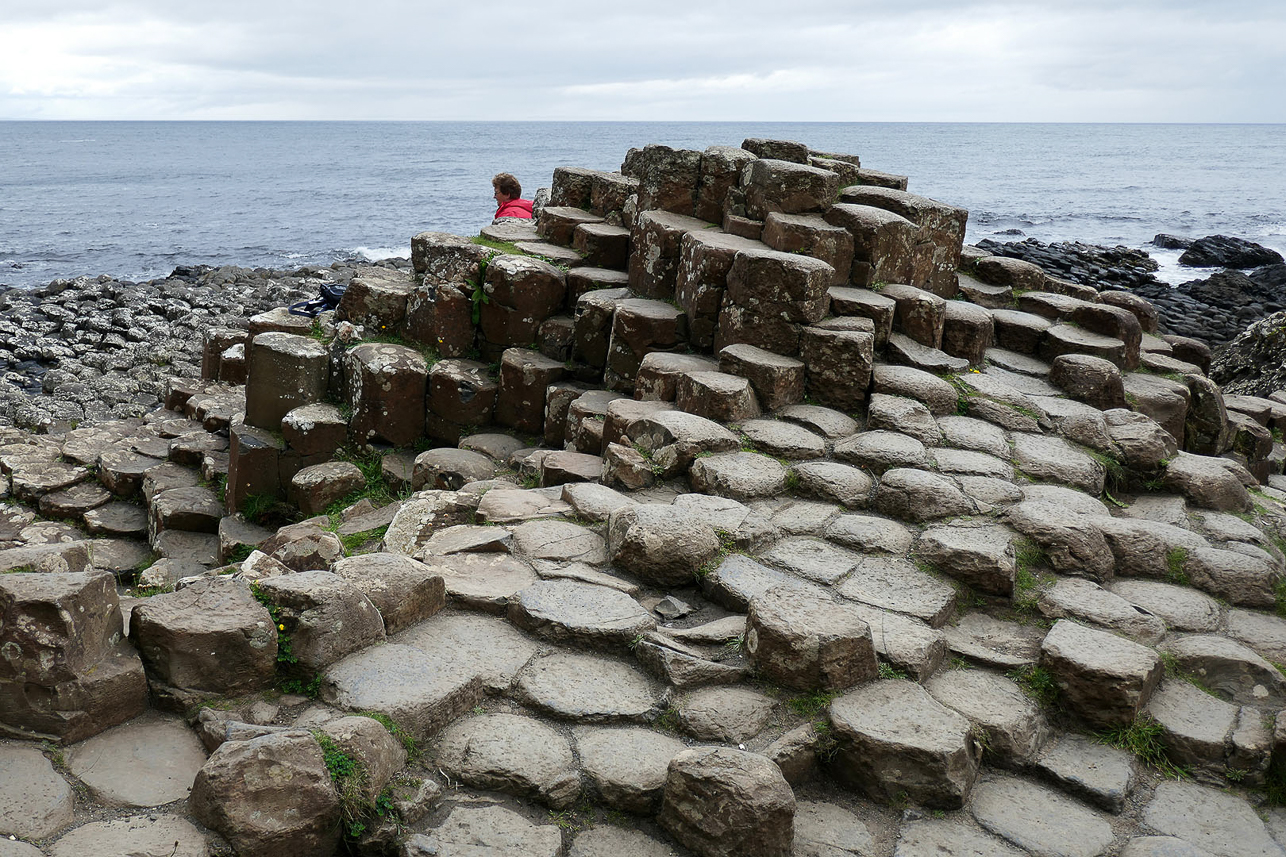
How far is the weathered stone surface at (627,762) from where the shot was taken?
11.3 feet

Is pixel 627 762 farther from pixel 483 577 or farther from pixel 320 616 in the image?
pixel 483 577

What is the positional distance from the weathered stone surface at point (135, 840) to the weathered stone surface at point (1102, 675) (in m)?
3.38

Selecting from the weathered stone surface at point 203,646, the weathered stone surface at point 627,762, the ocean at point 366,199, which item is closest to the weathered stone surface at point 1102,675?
the weathered stone surface at point 627,762

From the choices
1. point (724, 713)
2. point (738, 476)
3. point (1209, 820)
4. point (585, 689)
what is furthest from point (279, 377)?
point (1209, 820)

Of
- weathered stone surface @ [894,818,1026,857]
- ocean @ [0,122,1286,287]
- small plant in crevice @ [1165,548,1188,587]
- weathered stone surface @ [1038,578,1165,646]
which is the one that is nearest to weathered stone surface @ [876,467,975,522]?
weathered stone surface @ [1038,578,1165,646]

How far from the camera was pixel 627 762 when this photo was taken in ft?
11.8

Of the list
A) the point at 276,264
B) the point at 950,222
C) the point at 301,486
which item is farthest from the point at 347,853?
the point at 276,264

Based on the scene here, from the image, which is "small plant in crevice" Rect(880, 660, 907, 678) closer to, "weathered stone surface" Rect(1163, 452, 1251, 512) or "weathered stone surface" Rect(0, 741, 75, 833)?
"weathered stone surface" Rect(0, 741, 75, 833)

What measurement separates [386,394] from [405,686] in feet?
17.9

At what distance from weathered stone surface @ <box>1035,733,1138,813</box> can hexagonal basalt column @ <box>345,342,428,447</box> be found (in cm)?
656

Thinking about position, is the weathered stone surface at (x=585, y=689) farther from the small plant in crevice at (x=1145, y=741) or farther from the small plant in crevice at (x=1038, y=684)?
the small plant in crevice at (x=1145, y=741)

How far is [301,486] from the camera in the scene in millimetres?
8539

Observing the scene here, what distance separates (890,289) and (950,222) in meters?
1.34

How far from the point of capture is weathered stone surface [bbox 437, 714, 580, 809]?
3473mm
